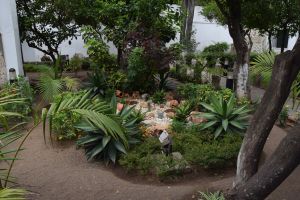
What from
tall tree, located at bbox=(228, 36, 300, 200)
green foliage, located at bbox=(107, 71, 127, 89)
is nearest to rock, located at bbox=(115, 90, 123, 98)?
green foliage, located at bbox=(107, 71, 127, 89)

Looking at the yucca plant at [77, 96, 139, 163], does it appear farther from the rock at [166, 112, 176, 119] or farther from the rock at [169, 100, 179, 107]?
the rock at [169, 100, 179, 107]

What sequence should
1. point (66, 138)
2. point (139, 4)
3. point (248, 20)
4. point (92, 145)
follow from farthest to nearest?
point (248, 20)
point (139, 4)
point (66, 138)
point (92, 145)

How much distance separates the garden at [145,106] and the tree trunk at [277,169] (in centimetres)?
1

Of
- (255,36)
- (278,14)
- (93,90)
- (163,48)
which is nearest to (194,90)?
(163,48)

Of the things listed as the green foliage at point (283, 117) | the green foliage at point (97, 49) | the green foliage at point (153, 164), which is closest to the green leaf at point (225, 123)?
the green foliage at point (153, 164)

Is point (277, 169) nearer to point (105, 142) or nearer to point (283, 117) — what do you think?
point (105, 142)

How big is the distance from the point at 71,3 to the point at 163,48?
348 centimetres

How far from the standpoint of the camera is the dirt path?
4438 mm

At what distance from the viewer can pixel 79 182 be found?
4766 millimetres

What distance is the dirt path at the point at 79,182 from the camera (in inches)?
175

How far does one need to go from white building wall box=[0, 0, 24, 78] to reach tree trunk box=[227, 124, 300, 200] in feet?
26.3

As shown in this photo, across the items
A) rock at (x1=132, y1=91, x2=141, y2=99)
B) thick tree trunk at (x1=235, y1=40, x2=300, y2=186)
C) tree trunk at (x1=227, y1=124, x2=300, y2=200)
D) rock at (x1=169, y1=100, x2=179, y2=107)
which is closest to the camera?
tree trunk at (x1=227, y1=124, x2=300, y2=200)

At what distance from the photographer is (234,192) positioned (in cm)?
360

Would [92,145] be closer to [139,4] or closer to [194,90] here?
[194,90]
